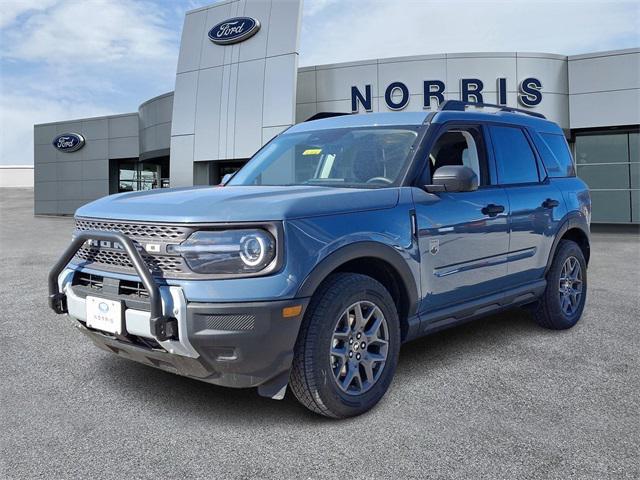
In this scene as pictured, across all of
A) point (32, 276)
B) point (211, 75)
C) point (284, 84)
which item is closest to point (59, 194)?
point (211, 75)

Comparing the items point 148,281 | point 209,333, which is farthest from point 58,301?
point 209,333

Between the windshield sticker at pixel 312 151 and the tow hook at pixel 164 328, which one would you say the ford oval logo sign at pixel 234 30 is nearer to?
the windshield sticker at pixel 312 151

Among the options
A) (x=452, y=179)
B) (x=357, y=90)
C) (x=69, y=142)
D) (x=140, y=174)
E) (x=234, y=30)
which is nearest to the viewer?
(x=452, y=179)

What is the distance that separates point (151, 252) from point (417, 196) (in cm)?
166

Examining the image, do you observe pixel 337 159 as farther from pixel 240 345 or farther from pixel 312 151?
pixel 240 345

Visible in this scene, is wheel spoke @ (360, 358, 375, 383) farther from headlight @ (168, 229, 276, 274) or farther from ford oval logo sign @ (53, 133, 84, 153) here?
ford oval logo sign @ (53, 133, 84, 153)

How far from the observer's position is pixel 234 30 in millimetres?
19812

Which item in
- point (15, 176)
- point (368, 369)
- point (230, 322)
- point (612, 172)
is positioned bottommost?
point (368, 369)

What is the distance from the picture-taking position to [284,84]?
723 inches

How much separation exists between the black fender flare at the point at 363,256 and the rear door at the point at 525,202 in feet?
4.04

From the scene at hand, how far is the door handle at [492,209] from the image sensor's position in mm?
3957

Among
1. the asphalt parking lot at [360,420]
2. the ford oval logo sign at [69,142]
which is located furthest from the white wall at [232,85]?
the asphalt parking lot at [360,420]

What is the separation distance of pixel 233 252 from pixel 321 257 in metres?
0.47

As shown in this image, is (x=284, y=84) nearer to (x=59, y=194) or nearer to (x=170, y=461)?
(x=170, y=461)
